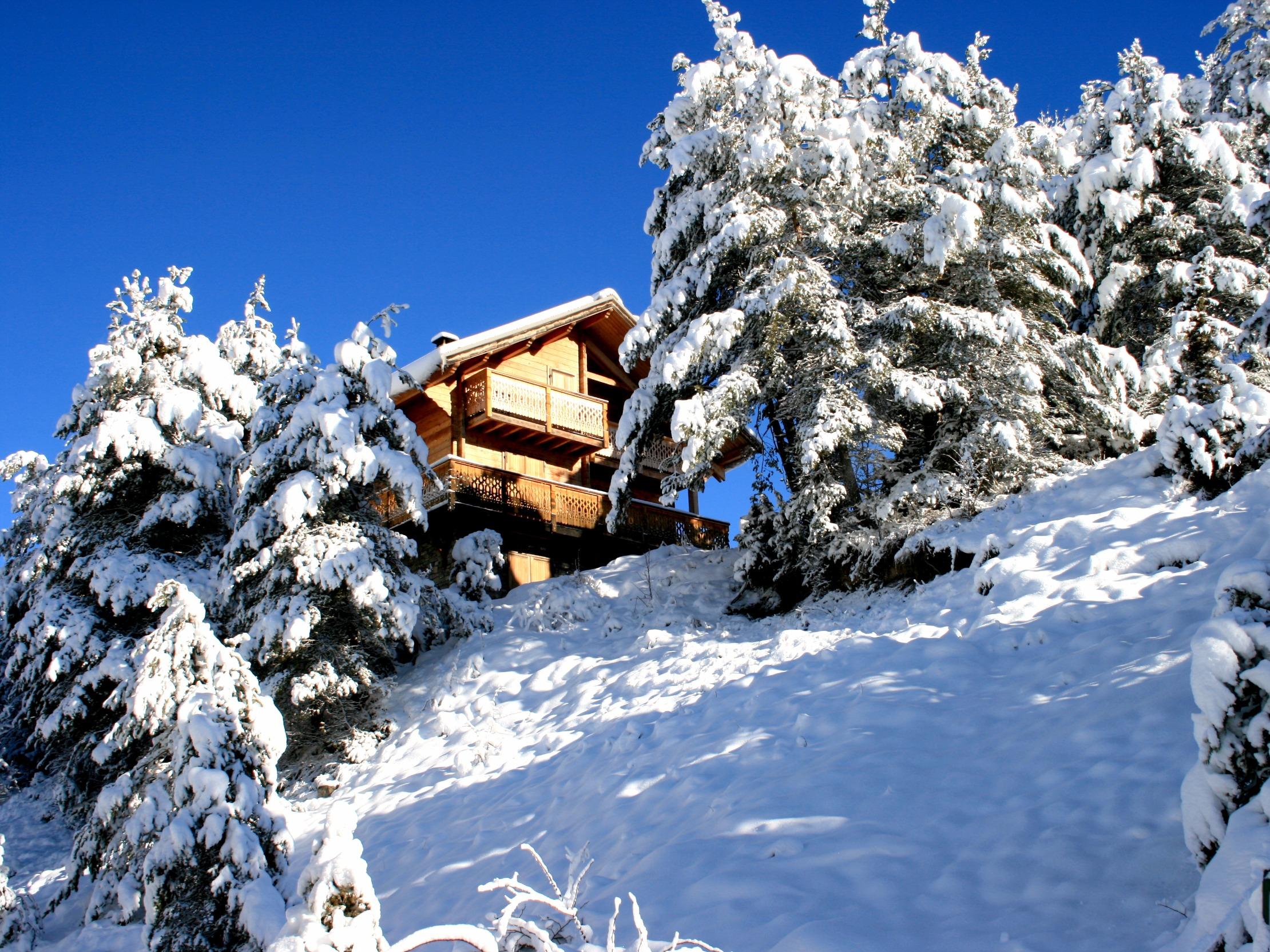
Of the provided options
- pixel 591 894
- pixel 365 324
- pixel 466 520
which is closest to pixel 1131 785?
pixel 591 894

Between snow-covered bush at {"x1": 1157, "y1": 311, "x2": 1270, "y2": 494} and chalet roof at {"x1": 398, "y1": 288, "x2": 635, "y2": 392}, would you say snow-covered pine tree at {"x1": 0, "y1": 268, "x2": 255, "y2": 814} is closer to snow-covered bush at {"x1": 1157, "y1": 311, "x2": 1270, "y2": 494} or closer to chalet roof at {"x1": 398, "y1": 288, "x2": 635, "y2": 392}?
A: chalet roof at {"x1": 398, "y1": 288, "x2": 635, "y2": 392}

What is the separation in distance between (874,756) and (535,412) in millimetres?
16343

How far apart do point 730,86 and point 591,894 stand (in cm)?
1462

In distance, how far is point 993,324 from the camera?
1505cm

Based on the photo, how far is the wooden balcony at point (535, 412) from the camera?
73.0 feet

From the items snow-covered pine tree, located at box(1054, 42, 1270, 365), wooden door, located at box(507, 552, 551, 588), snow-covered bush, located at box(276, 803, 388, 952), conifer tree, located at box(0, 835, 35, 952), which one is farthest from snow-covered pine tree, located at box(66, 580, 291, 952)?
snow-covered pine tree, located at box(1054, 42, 1270, 365)

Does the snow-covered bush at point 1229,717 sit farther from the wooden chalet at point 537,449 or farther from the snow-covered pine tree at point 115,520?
the wooden chalet at point 537,449

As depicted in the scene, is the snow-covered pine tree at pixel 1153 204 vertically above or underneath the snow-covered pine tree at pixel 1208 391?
above

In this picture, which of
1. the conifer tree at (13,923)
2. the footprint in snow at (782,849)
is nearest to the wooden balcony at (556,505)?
the conifer tree at (13,923)

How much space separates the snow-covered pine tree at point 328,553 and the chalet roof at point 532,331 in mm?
5508

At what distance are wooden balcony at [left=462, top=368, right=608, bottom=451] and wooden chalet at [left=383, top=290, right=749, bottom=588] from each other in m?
0.03

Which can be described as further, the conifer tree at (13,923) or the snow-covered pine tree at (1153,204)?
the snow-covered pine tree at (1153,204)

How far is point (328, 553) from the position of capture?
13.0m

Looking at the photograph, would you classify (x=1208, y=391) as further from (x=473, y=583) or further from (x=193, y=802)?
(x=193, y=802)
